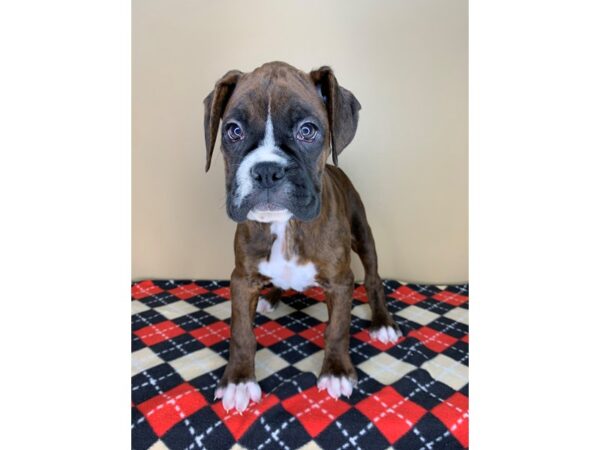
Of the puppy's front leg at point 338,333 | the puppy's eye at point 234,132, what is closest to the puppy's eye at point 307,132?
the puppy's eye at point 234,132

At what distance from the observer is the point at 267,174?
1.41m

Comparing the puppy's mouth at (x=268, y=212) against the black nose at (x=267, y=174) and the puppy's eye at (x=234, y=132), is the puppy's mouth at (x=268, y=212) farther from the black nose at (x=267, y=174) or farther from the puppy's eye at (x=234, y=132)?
the puppy's eye at (x=234, y=132)

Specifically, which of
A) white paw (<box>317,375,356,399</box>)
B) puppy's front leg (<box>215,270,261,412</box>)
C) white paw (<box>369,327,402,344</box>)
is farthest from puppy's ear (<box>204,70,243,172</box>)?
white paw (<box>369,327,402,344</box>)

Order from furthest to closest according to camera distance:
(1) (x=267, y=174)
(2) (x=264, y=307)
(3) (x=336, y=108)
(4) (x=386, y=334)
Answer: (2) (x=264, y=307) → (4) (x=386, y=334) → (3) (x=336, y=108) → (1) (x=267, y=174)

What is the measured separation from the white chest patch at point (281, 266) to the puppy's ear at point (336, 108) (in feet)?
1.36

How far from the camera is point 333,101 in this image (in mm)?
1726

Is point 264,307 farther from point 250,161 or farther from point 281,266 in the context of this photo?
point 250,161

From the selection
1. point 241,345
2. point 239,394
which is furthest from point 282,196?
point 239,394

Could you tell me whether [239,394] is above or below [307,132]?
below

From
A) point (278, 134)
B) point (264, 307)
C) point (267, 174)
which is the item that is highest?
point (278, 134)

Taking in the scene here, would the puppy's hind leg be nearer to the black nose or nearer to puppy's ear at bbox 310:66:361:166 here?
puppy's ear at bbox 310:66:361:166

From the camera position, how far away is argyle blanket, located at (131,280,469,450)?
1.50 metres

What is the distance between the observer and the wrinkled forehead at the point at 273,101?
1.57 m

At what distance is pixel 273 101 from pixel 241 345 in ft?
3.59
